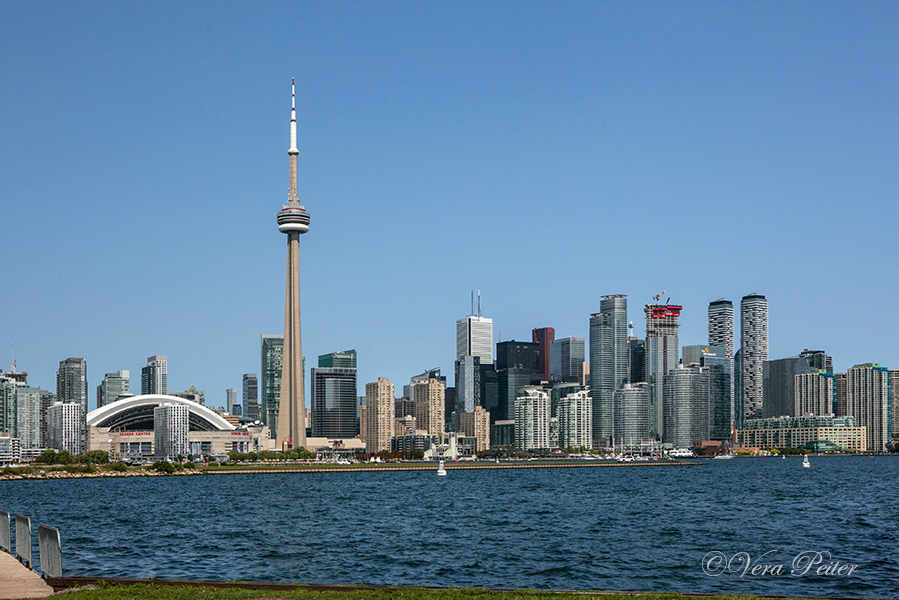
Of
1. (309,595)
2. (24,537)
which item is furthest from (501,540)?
(309,595)

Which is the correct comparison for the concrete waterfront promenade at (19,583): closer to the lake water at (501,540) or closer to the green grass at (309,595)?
the green grass at (309,595)

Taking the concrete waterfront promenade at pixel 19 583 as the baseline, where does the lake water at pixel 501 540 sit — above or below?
below

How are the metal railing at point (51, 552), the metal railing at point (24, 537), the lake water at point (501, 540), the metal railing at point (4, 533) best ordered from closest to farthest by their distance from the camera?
the metal railing at point (51, 552), the metal railing at point (24, 537), the metal railing at point (4, 533), the lake water at point (501, 540)

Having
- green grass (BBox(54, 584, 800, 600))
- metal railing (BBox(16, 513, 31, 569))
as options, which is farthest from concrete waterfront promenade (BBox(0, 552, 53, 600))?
green grass (BBox(54, 584, 800, 600))

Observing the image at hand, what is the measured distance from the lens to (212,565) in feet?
151

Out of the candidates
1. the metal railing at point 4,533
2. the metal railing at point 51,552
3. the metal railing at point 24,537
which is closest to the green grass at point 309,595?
the metal railing at point 51,552

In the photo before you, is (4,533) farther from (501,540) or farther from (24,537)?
(501,540)

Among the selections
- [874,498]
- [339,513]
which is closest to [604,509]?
[339,513]

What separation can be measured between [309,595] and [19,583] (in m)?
9.80

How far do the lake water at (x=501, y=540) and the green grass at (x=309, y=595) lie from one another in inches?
380

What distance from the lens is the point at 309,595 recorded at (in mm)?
28531

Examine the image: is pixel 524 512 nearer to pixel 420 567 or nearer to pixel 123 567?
pixel 420 567

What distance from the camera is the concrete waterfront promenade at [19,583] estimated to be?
2886 cm

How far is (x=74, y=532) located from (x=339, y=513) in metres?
23.8
